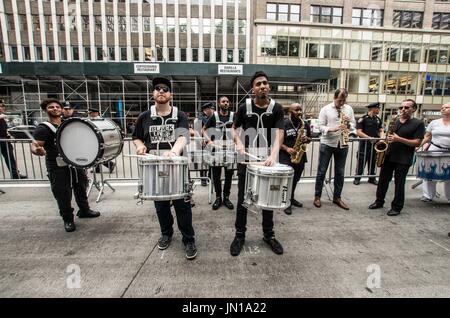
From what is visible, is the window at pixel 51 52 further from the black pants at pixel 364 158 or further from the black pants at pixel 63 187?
the black pants at pixel 364 158

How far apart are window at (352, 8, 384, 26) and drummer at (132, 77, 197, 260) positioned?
3912cm

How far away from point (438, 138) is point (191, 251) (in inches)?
205

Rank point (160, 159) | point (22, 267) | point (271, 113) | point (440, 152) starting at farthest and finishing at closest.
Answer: point (440, 152) < point (271, 113) < point (22, 267) < point (160, 159)

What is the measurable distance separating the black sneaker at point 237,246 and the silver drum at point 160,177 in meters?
1.09

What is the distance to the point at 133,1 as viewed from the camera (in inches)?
1267

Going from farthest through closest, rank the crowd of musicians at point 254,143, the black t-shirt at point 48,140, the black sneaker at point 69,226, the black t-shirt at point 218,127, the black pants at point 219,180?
the black t-shirt at point 218,127 → the black pants at point 219,180 → the black sneaker at point 69,226 → the black t-shirt at point 48,140 → the crowd of musicians at point 254,143

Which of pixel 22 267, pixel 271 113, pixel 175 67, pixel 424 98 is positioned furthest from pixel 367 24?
pixel 22 267

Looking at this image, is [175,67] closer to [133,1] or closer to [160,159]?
[160,159]

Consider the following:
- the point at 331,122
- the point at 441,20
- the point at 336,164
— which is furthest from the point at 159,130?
the point at 441,20

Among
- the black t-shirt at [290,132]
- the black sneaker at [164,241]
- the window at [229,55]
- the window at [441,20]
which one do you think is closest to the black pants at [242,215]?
the black sneaker at [164,241]

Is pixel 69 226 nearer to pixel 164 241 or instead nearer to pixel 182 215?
pixel 164 241

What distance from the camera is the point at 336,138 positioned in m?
4.90

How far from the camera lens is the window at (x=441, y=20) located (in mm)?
33656
